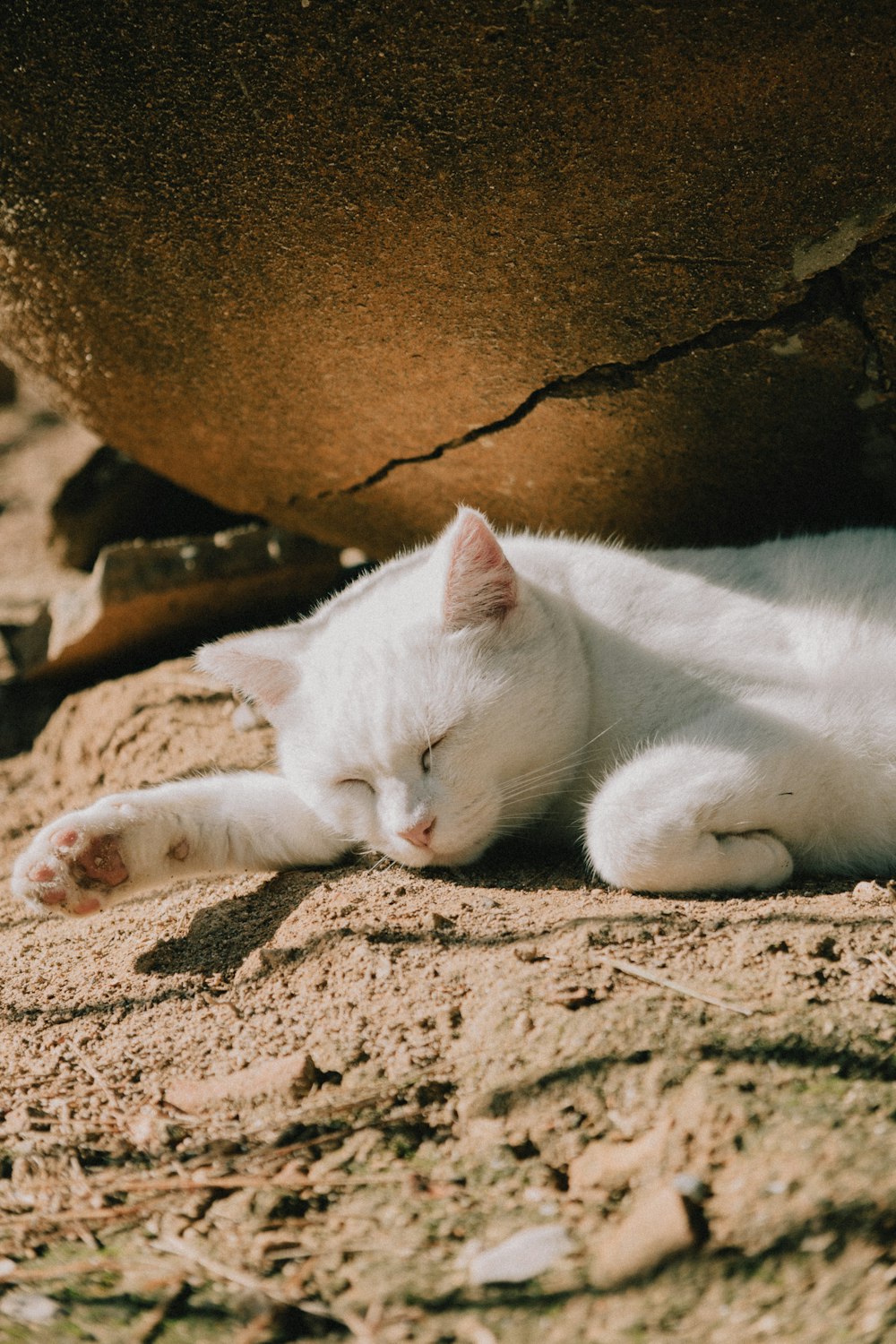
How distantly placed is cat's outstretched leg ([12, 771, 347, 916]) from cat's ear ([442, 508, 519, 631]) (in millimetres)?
566

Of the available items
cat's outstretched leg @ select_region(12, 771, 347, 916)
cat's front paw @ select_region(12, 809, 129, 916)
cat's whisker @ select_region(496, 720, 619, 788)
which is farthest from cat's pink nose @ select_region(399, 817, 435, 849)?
cat's front paw @ select_region(12, 809, 129, 916)

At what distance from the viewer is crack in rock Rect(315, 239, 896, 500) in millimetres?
2109

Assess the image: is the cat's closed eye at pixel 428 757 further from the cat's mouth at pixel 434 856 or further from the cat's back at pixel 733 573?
the cat's back at pixel 733 573

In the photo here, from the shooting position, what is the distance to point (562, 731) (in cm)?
216

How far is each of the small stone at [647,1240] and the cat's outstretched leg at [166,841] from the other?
123 cm

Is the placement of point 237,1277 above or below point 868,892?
above

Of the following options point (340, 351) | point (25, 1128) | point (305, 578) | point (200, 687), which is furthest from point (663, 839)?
point (305, 578)

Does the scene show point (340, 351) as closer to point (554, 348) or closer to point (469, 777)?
point (554, 348)

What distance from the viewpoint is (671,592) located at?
234 centimetres

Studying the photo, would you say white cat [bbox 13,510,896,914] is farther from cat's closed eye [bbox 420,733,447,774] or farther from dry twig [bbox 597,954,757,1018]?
dry twig [bbox 597,954,757,1018]

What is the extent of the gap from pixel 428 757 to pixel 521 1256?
39.7 inches

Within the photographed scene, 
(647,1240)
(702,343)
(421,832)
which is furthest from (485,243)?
(647,1240)

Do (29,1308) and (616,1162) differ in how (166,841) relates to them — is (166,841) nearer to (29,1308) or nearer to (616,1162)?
(29,1308)

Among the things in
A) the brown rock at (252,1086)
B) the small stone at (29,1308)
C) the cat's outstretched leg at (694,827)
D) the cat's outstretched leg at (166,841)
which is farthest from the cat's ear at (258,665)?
the small stone at (29,1308)
